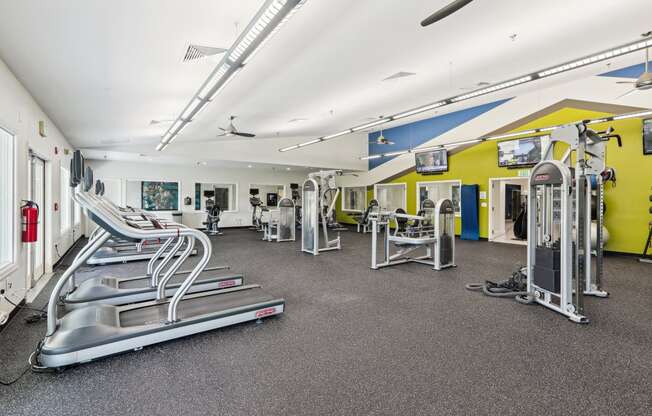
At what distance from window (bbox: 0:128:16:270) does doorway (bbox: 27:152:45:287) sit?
0.94 metres

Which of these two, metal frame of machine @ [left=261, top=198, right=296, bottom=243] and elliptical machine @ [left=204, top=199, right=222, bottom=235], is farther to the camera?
elliptical machine @ [left=204, top=199, right=222, bottom=235]

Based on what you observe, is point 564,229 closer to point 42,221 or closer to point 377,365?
point 377,365

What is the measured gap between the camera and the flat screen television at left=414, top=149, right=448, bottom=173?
1059 centimetres

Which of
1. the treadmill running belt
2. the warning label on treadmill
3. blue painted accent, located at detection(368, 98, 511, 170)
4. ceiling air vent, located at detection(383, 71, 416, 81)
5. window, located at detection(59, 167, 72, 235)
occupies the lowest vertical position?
the warning label on treadmill

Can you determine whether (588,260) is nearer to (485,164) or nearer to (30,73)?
(485,164)

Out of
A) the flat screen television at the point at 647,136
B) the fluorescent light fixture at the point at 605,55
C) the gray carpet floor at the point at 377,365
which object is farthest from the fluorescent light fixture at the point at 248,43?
the flat screen television at the point at 647,136

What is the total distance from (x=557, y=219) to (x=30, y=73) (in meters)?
6.82

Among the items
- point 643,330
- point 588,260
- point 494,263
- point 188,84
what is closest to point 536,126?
point 494,263

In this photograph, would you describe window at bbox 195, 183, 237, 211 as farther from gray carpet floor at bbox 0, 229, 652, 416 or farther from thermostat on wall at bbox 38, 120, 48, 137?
gray carpet floor at bbox 0, 229, 652, 416

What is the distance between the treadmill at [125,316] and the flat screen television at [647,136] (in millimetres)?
8567

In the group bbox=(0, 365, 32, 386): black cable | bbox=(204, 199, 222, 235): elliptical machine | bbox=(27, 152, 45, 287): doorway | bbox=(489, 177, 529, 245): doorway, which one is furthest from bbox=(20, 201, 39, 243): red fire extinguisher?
bbox=(489, 177, 529, 245): doorway

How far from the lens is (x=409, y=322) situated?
3.16 m

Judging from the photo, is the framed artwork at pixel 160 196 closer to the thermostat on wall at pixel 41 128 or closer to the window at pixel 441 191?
the thermostat on wall at pixel 41 128

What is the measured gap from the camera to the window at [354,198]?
47.4 feet
